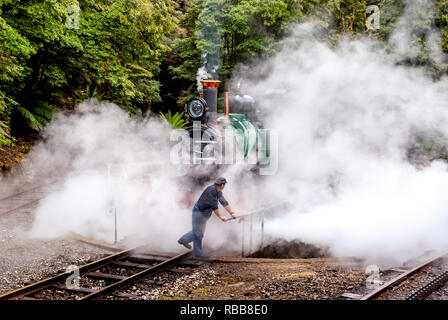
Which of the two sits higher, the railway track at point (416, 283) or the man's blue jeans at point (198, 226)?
the man's blue jeans at point (198, 226)

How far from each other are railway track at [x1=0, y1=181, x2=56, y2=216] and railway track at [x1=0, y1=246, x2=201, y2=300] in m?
4.34

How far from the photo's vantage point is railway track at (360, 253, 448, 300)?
526 cm

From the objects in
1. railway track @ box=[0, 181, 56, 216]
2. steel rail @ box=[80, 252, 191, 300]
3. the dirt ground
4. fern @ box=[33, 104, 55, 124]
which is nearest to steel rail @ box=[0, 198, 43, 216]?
railway track @ box=[0, 181, 56, 216]

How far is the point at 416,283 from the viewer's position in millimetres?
5816

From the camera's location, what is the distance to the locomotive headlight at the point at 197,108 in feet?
27.3

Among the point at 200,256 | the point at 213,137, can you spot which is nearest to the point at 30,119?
the point at 213,137

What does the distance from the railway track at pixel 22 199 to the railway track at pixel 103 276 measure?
4.34m

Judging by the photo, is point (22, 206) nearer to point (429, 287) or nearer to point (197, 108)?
point (197, 108)

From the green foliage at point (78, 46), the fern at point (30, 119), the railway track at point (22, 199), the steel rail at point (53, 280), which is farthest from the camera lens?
the fern at point (30, 119)

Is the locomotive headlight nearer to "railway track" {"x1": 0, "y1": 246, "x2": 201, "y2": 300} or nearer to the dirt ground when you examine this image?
"railway track" {"x1": 0, "y1": 246, "x2": 201, "y2": 300}

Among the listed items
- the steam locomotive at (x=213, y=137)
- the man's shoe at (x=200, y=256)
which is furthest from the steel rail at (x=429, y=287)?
the steam locomotive at (x=213, y=137)

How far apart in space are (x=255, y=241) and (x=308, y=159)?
412 cm

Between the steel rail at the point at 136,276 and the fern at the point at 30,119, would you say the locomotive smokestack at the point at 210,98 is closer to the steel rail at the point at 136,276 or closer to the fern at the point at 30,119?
the steel rail at the point at 136,276

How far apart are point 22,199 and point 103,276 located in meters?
6.27
